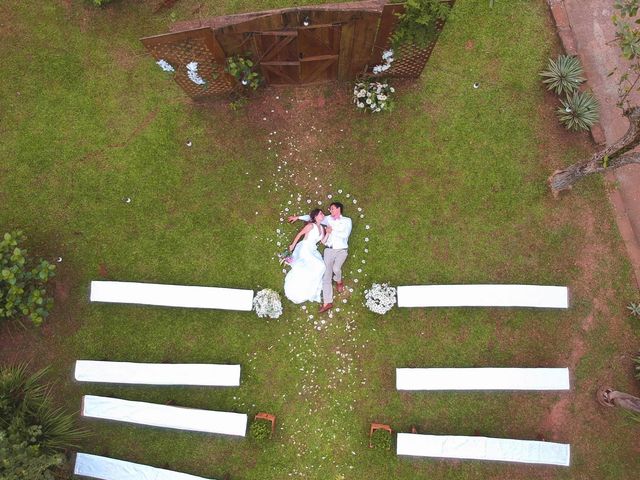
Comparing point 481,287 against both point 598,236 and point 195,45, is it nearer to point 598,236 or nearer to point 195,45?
point 598,236

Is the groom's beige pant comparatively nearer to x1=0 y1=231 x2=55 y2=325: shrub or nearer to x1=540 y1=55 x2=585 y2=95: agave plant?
x1=0 y1=231 x2=55 y2=325: shrub

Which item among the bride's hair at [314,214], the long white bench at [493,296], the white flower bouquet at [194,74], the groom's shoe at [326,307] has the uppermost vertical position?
the white flower bouquet at [194,74]

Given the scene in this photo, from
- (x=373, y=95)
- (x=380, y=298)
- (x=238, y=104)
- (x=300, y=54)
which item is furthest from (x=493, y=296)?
(x=238, y=104)

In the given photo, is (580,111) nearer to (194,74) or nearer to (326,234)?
(326,234)

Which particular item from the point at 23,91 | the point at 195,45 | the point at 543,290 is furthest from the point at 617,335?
the point at 23,91

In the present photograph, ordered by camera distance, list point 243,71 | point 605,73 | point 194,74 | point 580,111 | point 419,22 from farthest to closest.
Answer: point 605,73
point 580,111
point 243,71
point 194,74
point 419,22

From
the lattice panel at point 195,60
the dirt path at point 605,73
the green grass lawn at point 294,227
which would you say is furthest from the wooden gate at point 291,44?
the dirt path at point 605,73

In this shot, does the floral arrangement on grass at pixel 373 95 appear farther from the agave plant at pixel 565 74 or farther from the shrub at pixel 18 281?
the shrub at pixel 18 281
